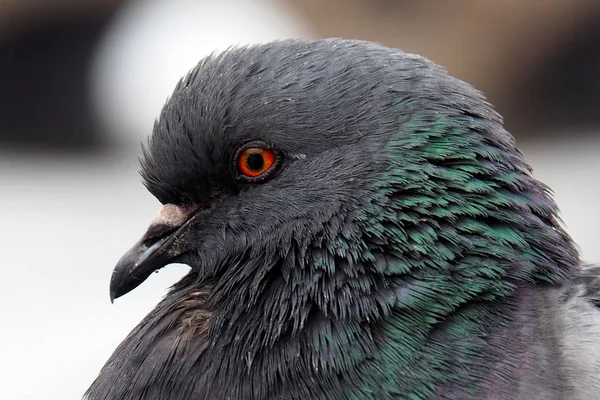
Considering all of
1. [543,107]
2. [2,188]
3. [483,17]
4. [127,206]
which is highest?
[2,188]

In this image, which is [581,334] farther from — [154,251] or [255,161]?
Result: [154,251]

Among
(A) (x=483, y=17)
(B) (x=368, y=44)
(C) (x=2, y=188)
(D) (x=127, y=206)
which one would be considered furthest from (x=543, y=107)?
(B) (x=368, y=44)

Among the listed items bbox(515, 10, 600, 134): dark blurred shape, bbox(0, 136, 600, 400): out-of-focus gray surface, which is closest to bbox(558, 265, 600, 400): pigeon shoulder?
bbox(0, 136, 600, 400): out-of-focus gray surface

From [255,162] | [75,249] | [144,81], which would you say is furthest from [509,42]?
[255,162]

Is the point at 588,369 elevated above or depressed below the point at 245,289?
below

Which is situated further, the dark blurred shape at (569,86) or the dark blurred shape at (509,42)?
the dark blurred shape at (569,86)

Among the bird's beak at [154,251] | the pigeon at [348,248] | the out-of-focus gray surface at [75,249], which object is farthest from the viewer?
the out-of-focus gray surface at [75,249]

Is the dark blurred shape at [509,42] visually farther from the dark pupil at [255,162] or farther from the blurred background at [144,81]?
the dark pupil at [255,162]

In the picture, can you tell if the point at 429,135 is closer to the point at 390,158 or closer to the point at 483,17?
the point at 390,158

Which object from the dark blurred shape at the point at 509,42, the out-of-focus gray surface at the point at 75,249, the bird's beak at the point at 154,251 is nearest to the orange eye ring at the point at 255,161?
the bird's beak at the point at 154,251
